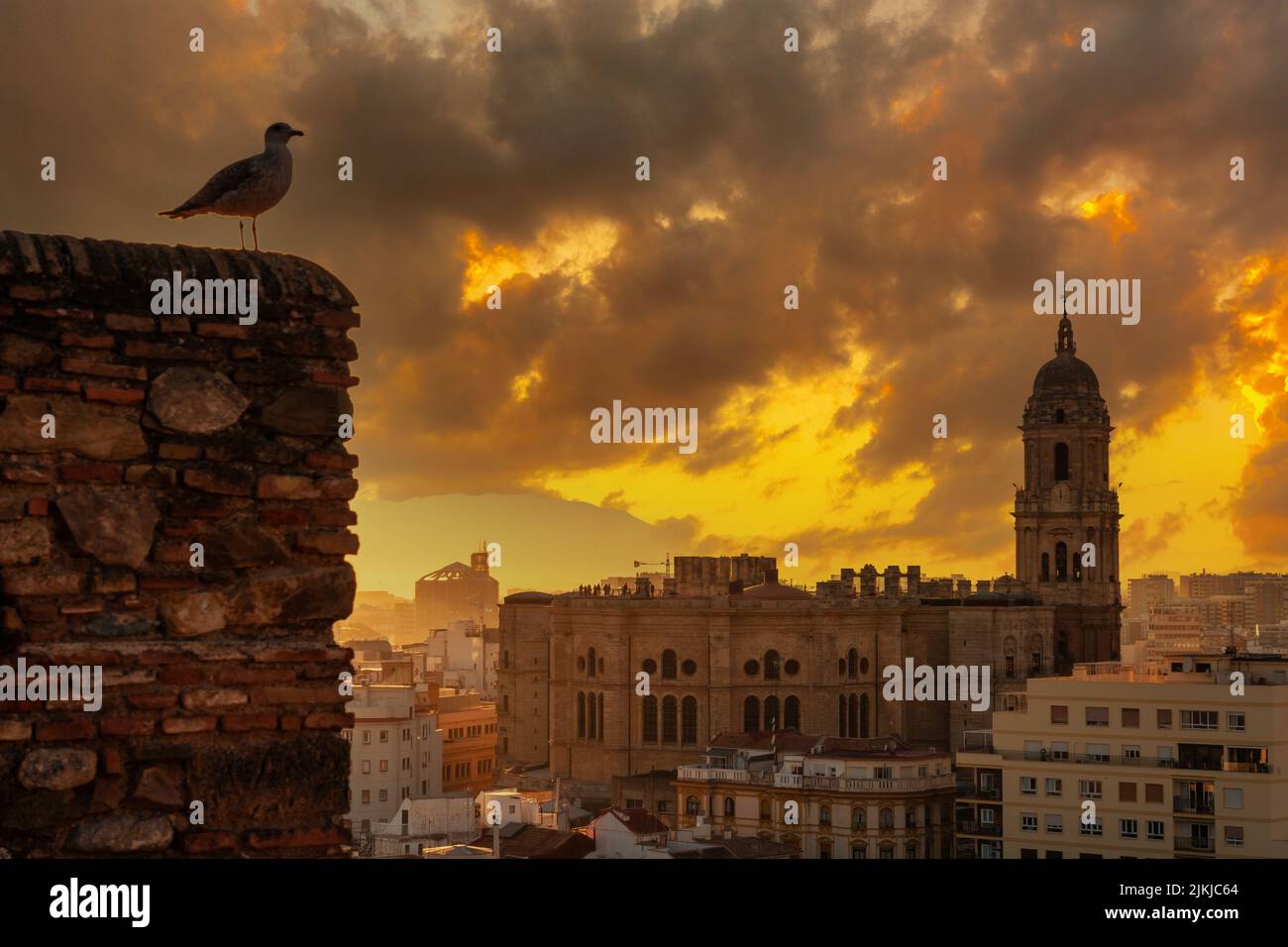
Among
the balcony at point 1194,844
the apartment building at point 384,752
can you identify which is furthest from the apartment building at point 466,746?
the balcony at point 1194,844

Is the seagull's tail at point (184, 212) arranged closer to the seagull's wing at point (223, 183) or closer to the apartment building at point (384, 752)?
the seagull's wing at point (223, 183)

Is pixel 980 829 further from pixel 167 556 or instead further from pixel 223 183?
pixel 167 556

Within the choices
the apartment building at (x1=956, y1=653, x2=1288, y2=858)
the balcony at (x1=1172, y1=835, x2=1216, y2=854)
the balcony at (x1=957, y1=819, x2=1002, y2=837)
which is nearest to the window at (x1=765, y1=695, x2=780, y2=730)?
the balcony at (x1=957, y1=819, x2=1002, y2=837)

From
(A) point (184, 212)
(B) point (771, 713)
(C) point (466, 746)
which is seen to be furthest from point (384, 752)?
(A) point (184, 212)

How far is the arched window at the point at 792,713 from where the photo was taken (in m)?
64.8

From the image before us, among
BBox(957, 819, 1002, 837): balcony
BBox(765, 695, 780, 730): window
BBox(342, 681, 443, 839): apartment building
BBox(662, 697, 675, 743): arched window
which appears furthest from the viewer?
BBox(342, 681, 443, 839): apartment building

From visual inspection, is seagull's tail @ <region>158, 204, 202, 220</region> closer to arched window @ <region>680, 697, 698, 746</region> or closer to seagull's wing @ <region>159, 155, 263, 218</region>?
seagull's wing @ <region>159, 155, 263, 218</region>

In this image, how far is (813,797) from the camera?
166 ft

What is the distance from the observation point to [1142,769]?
41406mm

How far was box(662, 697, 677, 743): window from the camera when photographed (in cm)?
6500

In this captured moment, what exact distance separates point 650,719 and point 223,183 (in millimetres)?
58515

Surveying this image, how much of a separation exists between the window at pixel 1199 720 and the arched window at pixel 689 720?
1014 inches
